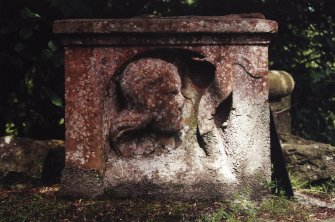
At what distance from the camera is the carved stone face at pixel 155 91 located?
3246 millimetres

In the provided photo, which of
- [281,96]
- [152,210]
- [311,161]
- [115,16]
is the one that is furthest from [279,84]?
[152,210]

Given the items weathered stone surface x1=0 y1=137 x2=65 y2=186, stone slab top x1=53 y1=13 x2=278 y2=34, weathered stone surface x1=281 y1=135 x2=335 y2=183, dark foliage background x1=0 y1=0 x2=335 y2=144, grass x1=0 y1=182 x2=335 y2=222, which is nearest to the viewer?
grass x1=0 y1=182 x2=335 y2=222

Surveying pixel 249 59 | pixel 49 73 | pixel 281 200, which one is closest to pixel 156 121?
pixel 249 59

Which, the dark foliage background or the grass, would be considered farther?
the dark foliage background

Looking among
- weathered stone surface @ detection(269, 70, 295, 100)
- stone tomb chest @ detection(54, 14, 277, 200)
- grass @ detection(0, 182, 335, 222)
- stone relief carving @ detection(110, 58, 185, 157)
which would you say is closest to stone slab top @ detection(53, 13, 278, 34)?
stone tomb chest @ detection(54, 14, 277, 200)

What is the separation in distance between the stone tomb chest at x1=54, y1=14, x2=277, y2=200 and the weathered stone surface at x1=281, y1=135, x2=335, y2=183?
2.80 ft

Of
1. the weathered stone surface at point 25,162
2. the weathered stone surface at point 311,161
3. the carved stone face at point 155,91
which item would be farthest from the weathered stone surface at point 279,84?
the weathered stone surface at point 25,162

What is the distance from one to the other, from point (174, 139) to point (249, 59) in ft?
2.29

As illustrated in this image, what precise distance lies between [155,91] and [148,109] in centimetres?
12

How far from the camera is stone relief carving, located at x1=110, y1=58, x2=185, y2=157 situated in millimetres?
3254

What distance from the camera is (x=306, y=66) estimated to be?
19.0ft

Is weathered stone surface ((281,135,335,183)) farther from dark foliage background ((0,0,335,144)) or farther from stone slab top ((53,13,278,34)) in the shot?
stone slab top ((53,13,278,34))

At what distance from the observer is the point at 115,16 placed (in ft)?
16.2

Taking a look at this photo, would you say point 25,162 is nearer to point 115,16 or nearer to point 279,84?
point 115,16
